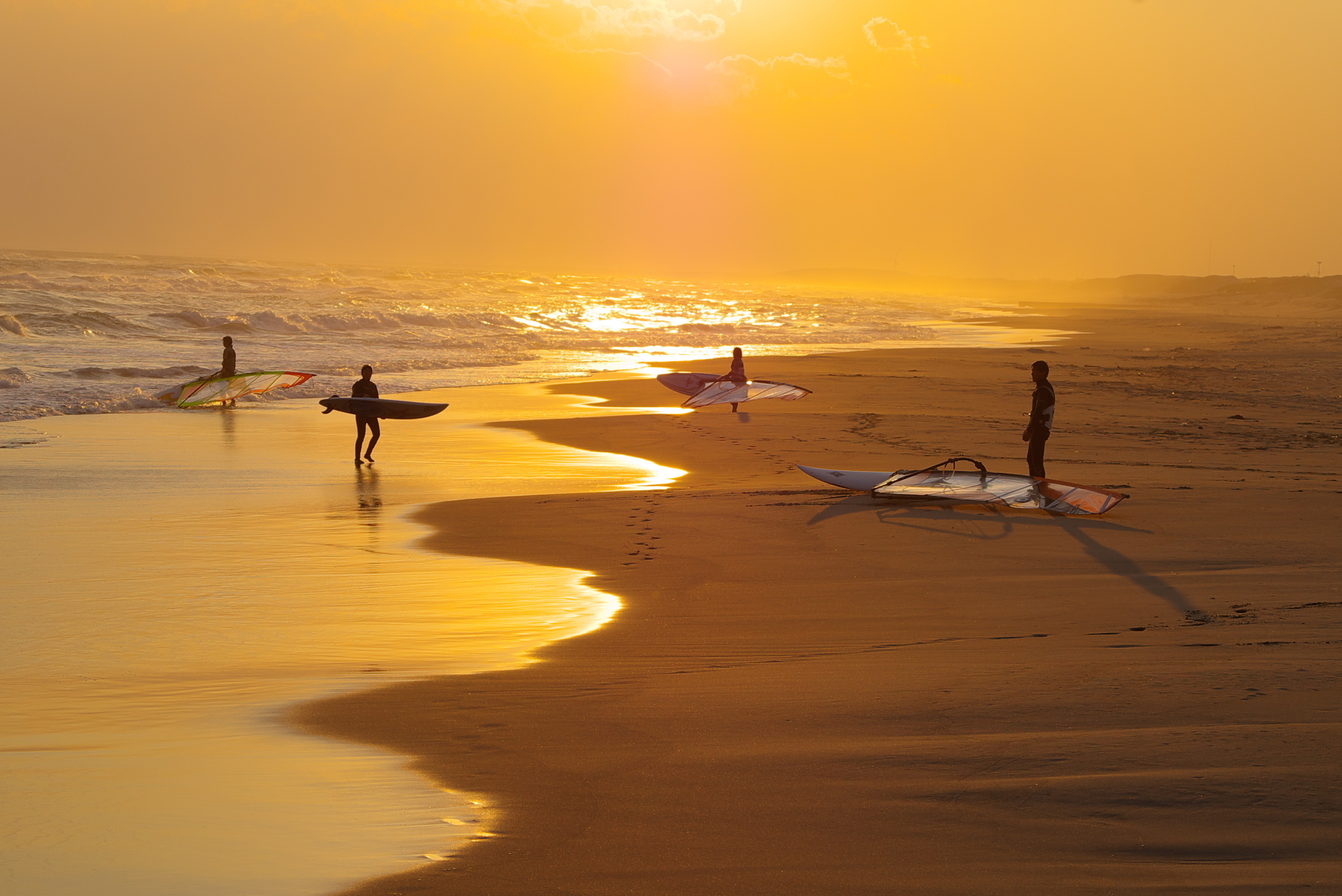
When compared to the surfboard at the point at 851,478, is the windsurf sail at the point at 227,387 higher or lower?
higher

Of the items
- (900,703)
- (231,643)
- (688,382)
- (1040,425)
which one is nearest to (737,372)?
(688,382)

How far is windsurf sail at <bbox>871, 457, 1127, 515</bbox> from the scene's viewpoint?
9422mm

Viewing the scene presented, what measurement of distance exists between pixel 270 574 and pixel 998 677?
5250 millimetres

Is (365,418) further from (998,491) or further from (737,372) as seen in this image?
(737,372)

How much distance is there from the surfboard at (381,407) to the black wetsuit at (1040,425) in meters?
7.84

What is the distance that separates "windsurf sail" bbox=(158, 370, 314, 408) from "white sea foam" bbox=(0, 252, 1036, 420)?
69 centimetres

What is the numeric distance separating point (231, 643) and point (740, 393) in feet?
44.7

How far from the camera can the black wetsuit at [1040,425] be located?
10398 millimetres

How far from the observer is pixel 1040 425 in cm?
1042

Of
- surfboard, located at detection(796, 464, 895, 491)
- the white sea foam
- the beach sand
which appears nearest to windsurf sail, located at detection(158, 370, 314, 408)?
the white sea foam

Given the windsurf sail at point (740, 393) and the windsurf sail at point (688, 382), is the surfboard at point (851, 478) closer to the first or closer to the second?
the windsurf sail at point (740, 393)

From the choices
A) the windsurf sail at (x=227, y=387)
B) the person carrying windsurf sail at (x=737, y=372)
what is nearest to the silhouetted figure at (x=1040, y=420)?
the person carrying windsurf sail at (x=737, y=372)

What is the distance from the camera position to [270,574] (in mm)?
7922

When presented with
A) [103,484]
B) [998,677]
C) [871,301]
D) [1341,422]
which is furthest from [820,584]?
[871,301]
